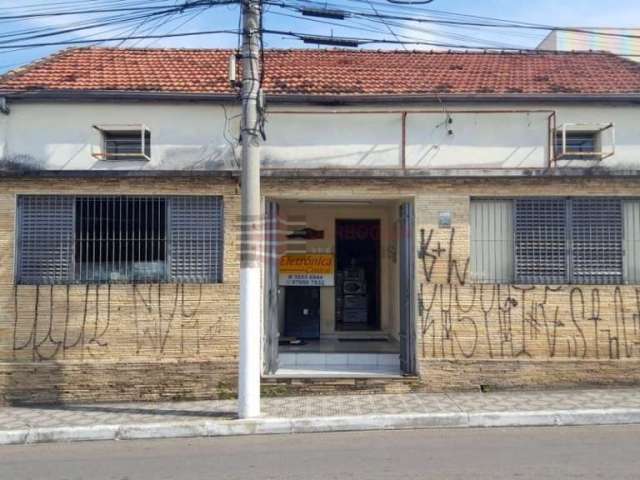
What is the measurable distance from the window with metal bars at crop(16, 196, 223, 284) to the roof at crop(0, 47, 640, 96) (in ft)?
6.04

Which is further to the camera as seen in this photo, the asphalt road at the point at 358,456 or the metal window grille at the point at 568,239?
the metal window grille at the point at 568,239

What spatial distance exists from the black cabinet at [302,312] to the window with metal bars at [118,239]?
325cm

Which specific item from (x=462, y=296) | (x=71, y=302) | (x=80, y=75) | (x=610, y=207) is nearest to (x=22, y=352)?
(x=71, y=302)

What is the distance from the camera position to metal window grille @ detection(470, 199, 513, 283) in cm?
968

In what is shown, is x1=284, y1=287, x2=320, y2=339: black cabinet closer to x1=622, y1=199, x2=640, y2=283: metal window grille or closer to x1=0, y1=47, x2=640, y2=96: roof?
x1=0, y1=47, x2=640, y2=96: roof

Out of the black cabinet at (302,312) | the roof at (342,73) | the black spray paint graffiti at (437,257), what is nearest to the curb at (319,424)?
the black spray paint graffiti at (437,257)

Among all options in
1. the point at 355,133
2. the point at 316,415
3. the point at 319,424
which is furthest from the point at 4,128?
the point at 319,424

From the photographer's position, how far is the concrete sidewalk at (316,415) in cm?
765

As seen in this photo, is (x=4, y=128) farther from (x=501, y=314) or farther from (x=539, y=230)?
(x=539, y=230)

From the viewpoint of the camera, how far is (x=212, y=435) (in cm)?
761

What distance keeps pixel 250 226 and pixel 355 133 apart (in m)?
2.77

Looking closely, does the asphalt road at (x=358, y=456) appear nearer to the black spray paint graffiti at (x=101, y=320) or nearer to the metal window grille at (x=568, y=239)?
the black spray paint graffiti at (x=101, y=320)

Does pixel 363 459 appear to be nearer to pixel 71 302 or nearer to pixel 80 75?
pixel 71 302

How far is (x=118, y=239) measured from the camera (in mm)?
9539
